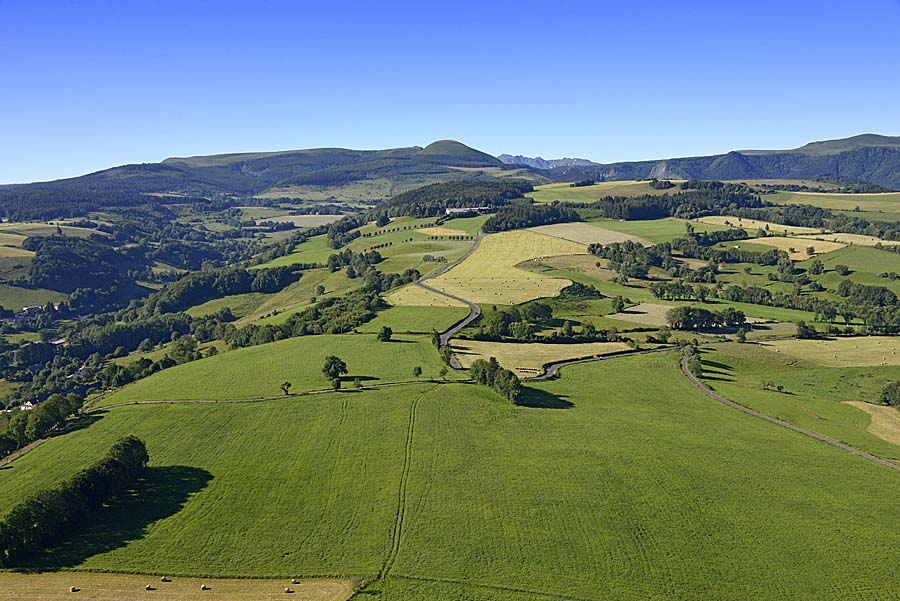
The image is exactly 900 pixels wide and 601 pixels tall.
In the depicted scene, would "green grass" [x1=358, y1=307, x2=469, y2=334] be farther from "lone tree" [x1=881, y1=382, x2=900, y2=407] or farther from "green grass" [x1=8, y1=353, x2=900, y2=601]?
"lone tree" [x1=881, y1=382, x2=900, y2=407]

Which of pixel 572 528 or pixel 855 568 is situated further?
pixel 572 528

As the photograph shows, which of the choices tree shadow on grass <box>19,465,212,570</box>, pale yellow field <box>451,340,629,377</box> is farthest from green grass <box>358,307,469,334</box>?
tree shadow on grass <box>19,465,212,570</box>

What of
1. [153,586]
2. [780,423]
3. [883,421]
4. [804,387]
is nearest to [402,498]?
[153,586]

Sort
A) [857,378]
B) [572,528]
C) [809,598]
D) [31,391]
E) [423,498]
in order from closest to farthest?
[809,598] → [572,528] → [423,498] → [857,378] → [31,391]

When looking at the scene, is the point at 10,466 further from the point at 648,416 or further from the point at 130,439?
the point at 648,416

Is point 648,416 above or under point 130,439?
under

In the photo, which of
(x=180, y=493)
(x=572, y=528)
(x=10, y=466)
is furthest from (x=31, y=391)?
(x=572, y=528)

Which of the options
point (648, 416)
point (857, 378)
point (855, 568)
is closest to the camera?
point (855, 568)
